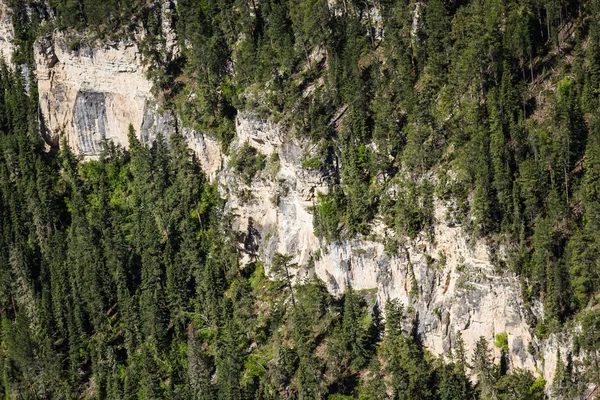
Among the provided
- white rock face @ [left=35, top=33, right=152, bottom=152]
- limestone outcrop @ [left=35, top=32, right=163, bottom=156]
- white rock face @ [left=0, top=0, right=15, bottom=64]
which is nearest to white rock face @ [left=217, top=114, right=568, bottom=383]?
limestone outcrop @ [left=35, top=32, right=163, bottom=156]

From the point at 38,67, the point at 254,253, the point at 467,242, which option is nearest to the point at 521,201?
the point at 467,242

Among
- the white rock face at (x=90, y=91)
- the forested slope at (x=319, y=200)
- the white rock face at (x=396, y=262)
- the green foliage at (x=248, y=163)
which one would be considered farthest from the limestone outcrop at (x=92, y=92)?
the white rock face at (x=396, y=262)

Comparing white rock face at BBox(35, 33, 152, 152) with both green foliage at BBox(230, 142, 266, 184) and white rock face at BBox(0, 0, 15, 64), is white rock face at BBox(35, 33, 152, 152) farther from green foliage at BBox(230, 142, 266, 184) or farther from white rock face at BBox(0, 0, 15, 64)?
green foliage at BBox(230, 142, 266, 184)

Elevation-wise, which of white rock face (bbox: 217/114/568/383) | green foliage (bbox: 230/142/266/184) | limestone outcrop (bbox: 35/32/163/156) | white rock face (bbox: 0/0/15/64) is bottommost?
white rock face (bbox: 217/114/568/383)

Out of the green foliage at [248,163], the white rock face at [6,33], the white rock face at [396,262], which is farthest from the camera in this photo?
the white rock face at [6,33]

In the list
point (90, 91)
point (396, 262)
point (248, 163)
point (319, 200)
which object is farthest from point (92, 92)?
point (396, 262)

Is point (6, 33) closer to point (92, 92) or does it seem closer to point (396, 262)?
point (92, 92)

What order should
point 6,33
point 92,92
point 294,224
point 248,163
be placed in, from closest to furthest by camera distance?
point 294,224 → point 248,163 → point 92,92 → point 6,33

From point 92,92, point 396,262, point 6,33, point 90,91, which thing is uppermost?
point 6,33

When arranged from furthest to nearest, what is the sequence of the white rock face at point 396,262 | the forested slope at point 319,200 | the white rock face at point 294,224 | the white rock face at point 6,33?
the white rock face at point 6,33 → the white rock face at point 294,224 → the white rock face at point 396,262 → the forested slope at point 319,200

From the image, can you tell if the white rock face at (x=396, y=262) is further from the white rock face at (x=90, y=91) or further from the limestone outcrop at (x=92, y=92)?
the white rock face at (x=90, y=91)
